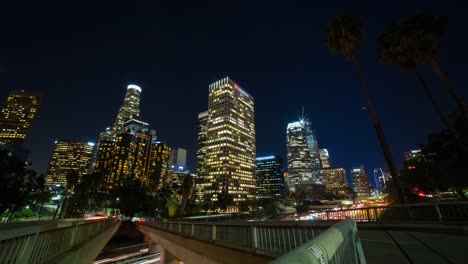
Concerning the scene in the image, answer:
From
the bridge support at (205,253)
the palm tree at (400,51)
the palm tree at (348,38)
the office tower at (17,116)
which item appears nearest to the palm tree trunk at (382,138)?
the palm tree at (348,38)

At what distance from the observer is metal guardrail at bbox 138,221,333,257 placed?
6.81m

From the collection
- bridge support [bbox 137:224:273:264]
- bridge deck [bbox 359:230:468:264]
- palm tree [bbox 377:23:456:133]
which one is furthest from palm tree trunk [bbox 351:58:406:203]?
Answer: bridge support [bbox 137:224:273:264]

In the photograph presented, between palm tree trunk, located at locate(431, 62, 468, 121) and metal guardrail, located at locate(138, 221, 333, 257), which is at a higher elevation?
palm tree trunk, located at locate(431, 62, 468, 121)

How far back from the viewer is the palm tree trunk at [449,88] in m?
17.4

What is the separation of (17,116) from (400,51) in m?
267

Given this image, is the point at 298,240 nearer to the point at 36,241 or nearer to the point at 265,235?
the point at 265,235

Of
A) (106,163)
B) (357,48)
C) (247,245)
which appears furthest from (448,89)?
(106,163)

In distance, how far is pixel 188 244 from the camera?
1333 cm

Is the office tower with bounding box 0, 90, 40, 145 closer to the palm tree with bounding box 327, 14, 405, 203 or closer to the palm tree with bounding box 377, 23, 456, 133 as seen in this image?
the palm tree with bounding box 327, 14, 405, 203

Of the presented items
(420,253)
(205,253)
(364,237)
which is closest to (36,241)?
(205,253)

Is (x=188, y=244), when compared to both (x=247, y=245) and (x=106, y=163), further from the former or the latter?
(x=106, y=163)

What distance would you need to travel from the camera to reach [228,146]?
158 metres

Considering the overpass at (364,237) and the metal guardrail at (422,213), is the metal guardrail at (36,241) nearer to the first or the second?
the overpass at (364,237)

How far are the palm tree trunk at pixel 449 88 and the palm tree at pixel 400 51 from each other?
203cm
